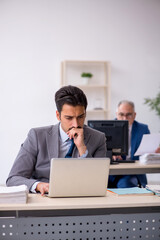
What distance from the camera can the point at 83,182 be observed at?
2035mm

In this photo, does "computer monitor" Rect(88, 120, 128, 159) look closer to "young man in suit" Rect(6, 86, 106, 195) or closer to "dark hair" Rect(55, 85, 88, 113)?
"young man in suit" Rect(6, 86, 106, 195)

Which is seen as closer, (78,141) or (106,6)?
(78,141)

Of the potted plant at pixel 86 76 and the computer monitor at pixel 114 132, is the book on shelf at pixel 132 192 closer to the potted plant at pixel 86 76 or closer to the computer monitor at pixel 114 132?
the computer monitor at pixel 114 132

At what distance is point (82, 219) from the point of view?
78.8 inches

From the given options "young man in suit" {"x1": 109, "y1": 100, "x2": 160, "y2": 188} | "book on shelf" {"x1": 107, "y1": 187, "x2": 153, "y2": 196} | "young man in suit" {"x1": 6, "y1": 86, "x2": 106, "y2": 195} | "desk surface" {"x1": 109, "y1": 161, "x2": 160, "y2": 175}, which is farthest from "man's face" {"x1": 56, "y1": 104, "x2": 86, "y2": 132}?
"young man in suit" {"x1": 109, "y1": 100, "x2": 160, "y2": 188}

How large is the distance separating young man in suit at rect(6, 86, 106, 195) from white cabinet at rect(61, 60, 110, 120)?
3943 mm

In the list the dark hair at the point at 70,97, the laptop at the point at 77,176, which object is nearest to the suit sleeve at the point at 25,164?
the dark hair at the point at 70,97

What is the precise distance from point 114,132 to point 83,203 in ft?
6.62

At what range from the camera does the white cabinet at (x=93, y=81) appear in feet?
21.6

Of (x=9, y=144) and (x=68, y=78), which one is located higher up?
(x=68, y=78)

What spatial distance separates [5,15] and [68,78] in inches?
59.8

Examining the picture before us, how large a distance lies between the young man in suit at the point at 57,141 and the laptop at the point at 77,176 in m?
0.46

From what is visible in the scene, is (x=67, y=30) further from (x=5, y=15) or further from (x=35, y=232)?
(x=35, y=232)

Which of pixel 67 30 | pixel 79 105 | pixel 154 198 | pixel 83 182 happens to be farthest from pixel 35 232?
pixel 67 30
